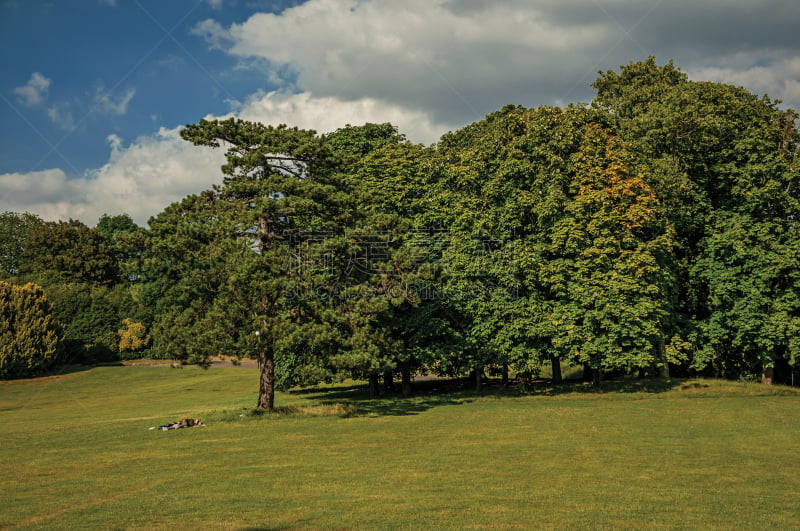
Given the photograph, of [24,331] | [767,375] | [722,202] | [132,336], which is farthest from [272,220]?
[132,336]

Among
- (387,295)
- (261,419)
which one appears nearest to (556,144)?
(387,295)

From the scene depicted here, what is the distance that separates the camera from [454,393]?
4241 cm

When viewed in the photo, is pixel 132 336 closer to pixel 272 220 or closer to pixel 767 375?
pixel 272 220

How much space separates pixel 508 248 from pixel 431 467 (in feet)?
69.8

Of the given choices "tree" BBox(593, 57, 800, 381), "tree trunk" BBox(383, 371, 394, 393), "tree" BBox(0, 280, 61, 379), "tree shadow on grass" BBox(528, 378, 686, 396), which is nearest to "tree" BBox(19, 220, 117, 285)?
"tree" BBox(0, 280, 61, 379)

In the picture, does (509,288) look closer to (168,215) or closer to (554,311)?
(554,311)

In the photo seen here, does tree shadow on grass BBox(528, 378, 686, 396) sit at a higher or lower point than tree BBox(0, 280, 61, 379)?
lower

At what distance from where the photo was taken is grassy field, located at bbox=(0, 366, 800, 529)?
1345 centimetres

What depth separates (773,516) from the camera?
13.1 meters

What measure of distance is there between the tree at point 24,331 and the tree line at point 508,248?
3496 cm

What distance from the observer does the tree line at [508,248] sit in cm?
2902

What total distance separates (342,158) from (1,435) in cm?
2168

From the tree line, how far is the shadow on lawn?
4.82ft

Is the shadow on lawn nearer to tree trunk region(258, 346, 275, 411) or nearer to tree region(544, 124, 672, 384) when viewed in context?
tree region(544, 124, 672, 384)
